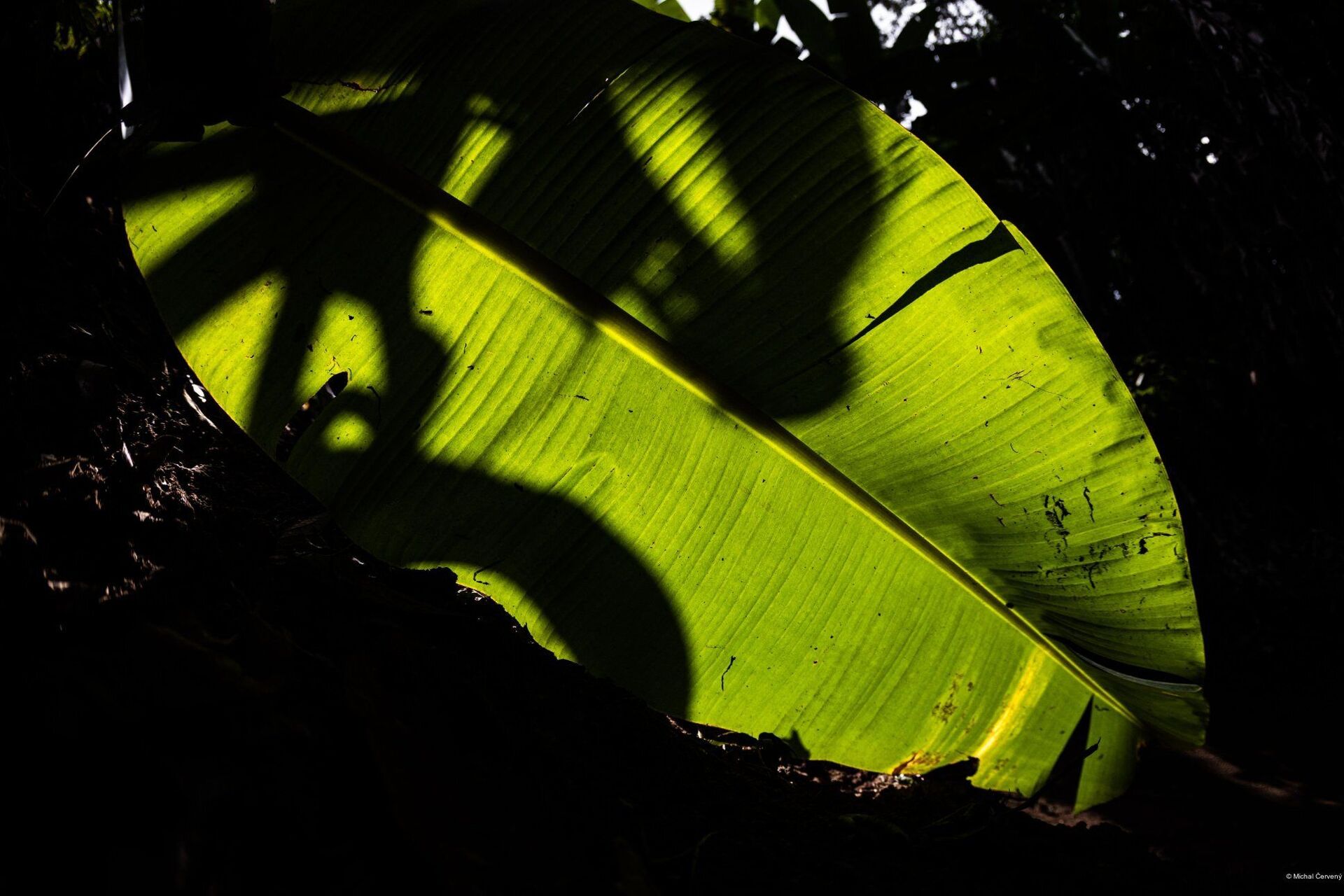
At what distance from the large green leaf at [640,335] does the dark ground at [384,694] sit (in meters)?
0.12

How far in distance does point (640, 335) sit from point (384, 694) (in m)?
0.39

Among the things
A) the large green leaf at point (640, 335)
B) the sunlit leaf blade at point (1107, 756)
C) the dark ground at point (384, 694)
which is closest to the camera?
the dark ground at point (384, 694)

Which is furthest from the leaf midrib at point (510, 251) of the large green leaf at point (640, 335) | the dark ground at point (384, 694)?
the dark ground at point (384, 694)

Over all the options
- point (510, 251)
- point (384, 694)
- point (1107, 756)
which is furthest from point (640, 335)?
point (1107, 756)

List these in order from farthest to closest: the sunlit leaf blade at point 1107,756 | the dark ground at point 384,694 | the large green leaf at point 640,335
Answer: the sunlit leaf blade at point 1107,756
the large green leaf at point 640,335
the dark ground at point 384,694

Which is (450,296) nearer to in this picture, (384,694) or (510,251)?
(510,251)

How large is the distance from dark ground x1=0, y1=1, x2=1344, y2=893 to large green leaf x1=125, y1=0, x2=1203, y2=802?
12 cm

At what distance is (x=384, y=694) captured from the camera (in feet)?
1.98

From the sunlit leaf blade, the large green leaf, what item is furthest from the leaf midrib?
the sunlit leaf blade

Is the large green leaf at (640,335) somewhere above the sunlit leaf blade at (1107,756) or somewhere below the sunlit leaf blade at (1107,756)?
above

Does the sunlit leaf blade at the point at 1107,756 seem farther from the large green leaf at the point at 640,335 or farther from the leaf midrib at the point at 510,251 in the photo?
the leaf midrib at the point at 510,251

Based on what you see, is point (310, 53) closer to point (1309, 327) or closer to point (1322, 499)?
point (1309, 327)

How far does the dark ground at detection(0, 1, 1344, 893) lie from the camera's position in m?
0.46

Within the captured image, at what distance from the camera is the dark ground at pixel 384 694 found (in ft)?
1.51
